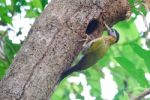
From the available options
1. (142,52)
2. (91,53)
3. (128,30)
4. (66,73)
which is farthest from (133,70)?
(128,30)

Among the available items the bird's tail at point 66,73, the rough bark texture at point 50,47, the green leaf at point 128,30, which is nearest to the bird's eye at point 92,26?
the rough bark texture at point 50,47

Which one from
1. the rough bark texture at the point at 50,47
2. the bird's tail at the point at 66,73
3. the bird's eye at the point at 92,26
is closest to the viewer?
the rough bark texture at the point at 50,47

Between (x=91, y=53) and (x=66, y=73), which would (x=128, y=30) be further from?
(x=66, y=73)

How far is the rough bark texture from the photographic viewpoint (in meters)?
1.83

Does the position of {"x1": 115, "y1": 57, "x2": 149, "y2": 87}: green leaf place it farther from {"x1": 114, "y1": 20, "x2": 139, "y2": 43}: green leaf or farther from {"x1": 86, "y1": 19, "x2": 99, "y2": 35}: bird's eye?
{"x1": 114, "y1": 20, "x2": 139, "y2": 43}: green leaf

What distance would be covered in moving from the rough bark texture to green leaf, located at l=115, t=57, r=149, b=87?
7.3 inches

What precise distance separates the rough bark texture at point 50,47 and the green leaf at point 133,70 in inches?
7.3

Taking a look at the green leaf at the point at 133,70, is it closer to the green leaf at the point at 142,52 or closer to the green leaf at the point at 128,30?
the green leaf at the point at 142,52

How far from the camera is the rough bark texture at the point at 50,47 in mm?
1829

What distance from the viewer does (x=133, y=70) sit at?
2217 millimetres

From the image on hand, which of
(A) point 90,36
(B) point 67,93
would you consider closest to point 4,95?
(A) point 90,36

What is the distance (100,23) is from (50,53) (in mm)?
329

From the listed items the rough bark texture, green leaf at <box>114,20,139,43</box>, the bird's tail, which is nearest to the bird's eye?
the rough bark texture

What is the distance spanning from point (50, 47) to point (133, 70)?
0.49 m
